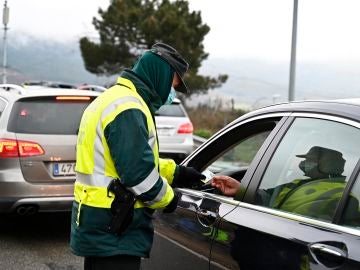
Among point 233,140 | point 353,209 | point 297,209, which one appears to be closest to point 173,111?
point 233,140

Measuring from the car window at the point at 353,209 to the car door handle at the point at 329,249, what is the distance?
0.44 ft

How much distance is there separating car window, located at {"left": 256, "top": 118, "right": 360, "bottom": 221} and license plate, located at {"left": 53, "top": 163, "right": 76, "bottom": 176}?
3567 millimetres

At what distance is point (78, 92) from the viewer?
22.0 ft

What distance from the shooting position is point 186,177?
11.1 feet

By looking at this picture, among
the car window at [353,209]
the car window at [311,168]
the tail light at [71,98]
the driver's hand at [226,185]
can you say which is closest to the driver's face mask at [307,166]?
the car window at [311,168]

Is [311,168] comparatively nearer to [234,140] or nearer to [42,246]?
[234,140]

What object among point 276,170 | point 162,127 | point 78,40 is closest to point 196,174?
point 276,170

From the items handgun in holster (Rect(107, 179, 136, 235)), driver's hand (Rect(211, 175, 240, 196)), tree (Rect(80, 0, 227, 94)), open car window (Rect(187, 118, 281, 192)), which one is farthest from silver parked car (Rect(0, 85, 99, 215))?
tree (Rect(80, 0, 227, 94))

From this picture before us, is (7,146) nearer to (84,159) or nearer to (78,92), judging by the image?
(78,92)

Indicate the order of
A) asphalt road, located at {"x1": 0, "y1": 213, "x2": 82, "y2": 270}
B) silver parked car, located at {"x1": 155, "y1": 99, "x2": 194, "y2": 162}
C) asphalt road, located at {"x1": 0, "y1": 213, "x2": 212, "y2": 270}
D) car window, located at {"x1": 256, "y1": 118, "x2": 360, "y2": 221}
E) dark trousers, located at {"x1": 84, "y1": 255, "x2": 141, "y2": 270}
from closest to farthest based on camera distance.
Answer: car window, located at {"x1": 256, "y1": 118, "x2": 360, "y2": 221}, dark trousers, located at {"x1": 84, "y1": 255, "x2": 141, "y2": 270}, asphalt road, located at {"x1": 0, "y1": 213, "x2": 212, "y2": 270}, asphalt road, located at {"x1": 0, "y1": 213, "x2": 82, "y2": 270}, silver parked car, located at {"x1": 155, "y1": 99, "x2": 194, "y2": 162}

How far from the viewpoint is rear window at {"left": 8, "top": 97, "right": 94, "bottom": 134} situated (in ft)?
20.0

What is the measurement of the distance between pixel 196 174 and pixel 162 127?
8036mm

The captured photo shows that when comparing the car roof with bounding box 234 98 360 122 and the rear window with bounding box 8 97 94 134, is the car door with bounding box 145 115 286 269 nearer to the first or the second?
the car roof with bounding box 234 98 360 122

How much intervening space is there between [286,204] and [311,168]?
0.22 m
